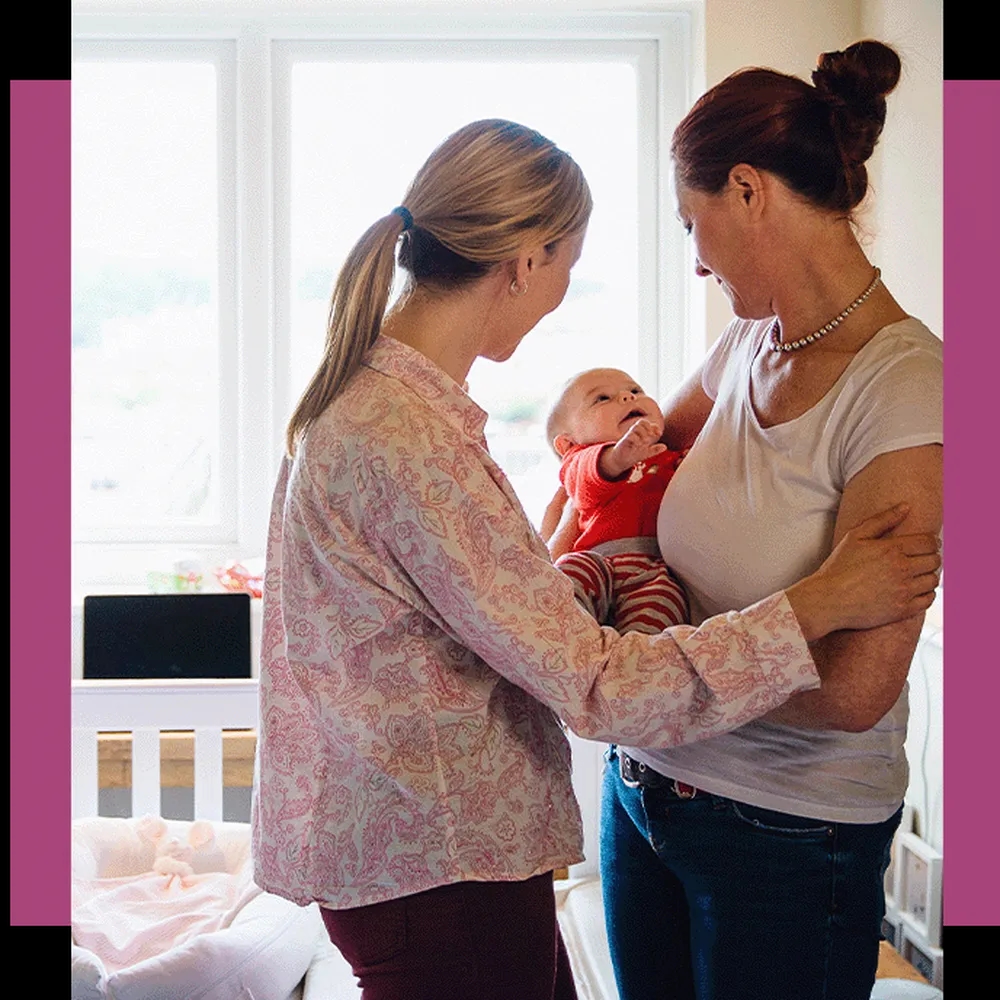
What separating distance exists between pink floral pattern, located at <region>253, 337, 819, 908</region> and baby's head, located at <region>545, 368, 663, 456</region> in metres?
0.52

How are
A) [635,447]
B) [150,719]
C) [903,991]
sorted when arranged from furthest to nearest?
[150,719] < [903,991] < [635,447]

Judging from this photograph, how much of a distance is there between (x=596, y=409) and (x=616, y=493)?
18 centimetres

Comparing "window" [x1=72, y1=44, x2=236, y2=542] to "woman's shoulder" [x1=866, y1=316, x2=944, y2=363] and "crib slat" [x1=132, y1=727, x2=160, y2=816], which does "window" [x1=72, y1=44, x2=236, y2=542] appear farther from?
"woman's shoulder" [x1=866, y1=316, x2=944, y2=363]

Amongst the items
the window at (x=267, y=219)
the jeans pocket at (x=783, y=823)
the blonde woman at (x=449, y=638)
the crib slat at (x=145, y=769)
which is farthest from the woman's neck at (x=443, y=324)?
the window at (x=267, y=219)

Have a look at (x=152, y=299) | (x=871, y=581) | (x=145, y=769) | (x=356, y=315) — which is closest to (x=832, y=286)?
(x=871, y=581)

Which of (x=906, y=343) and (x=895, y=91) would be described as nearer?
(x=906, y=343)

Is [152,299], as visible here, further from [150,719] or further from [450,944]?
[450,944]

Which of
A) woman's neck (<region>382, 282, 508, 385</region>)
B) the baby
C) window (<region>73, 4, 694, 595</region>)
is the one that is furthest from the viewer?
window (<region>73, 4, 694, 595</region>)

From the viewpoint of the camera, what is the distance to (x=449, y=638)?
1.09 metres

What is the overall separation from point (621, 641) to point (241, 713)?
55.8 inches

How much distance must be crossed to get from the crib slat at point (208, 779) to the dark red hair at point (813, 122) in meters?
1.56

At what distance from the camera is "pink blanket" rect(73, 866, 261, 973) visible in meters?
1.96

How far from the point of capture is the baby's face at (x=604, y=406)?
1.63 meters
